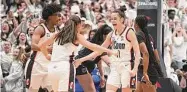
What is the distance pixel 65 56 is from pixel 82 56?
7.18 feet

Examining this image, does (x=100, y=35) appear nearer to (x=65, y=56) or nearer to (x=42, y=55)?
(x=42, y=55)

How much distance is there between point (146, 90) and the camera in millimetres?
16453

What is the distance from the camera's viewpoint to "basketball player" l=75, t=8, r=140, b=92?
15227 mm

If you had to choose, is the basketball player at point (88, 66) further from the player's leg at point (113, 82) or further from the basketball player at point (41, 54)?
the player's leg at point (113, 82)

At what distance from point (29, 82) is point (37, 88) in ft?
0.91

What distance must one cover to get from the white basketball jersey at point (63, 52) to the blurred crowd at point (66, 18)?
418 centimetres

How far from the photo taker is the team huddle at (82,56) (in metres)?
14.7

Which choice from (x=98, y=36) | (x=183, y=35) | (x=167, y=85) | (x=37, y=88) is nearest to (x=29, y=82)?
(x=37, y=88)

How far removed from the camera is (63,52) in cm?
1465

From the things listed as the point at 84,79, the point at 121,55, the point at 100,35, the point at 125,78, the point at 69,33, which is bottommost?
the point at 84,79

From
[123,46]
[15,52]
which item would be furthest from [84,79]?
[15,52]

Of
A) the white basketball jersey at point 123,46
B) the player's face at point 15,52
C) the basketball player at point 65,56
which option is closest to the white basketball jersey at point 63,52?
the basketball player at point 65,56

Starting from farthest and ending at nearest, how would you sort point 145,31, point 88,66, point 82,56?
point 88,66 < point 82,56 < point 145,31

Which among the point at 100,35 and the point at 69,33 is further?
the point at 100,35
